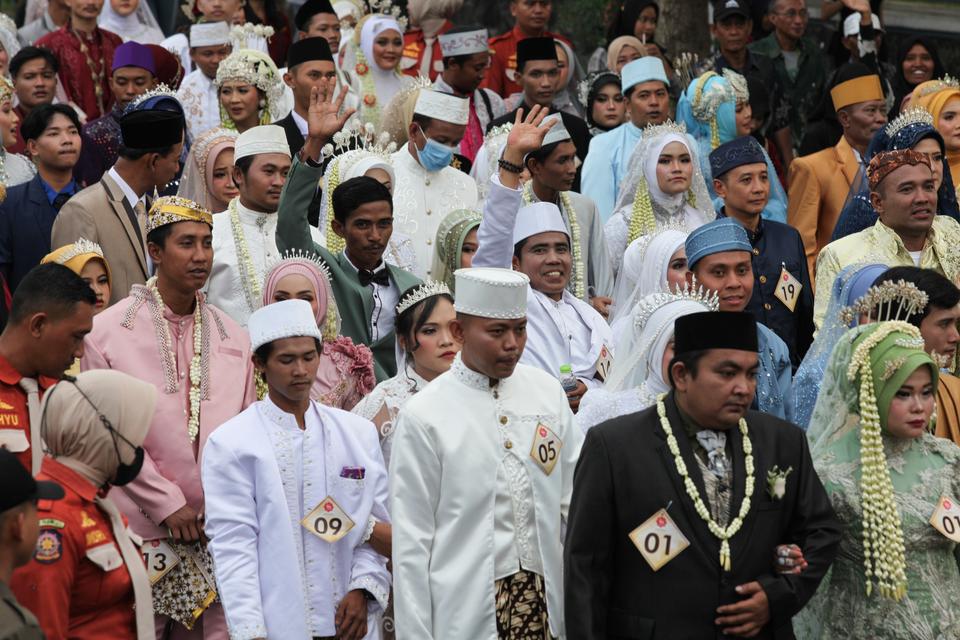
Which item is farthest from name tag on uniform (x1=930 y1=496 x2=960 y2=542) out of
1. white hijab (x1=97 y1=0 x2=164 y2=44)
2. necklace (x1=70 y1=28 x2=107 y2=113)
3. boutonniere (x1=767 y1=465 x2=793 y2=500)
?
white hijab (x1=97 y1=0 x2=164 y2=44)

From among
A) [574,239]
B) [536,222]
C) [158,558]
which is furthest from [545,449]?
[574,239]

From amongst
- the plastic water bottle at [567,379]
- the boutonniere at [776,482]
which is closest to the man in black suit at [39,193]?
the plastic water bottle at [567,379]

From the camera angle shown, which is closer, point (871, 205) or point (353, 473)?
point (353, 473)

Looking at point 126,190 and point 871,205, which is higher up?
point 126,190

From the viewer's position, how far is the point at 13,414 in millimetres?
6289

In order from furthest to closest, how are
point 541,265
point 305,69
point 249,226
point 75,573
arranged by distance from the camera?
1. point 305,69
2. point 249,226
3. point 541,265
4. point 75,573

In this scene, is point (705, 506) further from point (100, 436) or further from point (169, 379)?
point (169, 379)

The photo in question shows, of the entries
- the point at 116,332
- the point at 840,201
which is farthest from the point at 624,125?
the point at 116,332

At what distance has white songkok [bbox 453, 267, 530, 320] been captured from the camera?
245 inches

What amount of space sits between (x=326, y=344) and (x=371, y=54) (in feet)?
17.3

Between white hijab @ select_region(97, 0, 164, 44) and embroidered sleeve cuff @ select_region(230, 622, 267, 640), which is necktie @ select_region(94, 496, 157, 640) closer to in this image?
embroidered sleeve cuff @ select_region(230, 622, 267, 640)

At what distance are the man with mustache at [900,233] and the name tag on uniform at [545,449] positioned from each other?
2.94 meters

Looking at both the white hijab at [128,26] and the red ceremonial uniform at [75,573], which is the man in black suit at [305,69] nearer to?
the white hijab at [128,26]

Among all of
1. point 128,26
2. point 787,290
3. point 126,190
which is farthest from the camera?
point 128,26
